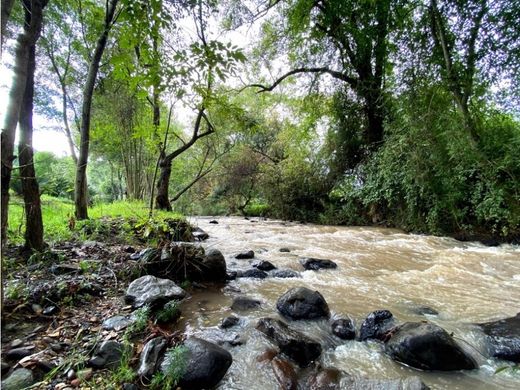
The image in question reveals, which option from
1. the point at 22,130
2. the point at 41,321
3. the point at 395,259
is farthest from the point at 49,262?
the point at 395,259

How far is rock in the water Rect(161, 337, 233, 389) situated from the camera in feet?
6.37

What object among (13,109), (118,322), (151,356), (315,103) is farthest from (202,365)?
(315,103)

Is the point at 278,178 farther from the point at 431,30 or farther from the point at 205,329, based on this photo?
the point at 205,329

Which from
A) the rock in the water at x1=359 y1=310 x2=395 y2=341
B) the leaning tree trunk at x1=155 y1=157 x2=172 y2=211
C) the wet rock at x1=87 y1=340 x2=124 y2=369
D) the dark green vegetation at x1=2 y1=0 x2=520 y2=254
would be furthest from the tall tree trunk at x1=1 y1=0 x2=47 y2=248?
the leaning tree trunk at x1=155 y1=157 x2=172 y2=211

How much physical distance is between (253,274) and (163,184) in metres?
5.76

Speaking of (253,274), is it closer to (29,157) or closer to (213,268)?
(213,268)

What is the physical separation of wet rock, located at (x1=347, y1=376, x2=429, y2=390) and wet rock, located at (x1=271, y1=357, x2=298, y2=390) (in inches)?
15.7

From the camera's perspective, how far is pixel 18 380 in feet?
5.79

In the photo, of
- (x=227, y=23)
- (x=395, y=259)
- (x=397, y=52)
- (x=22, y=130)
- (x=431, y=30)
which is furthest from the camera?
(x=227, y=23)

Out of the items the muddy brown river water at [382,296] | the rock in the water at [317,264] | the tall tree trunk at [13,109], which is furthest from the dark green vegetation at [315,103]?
the rock in the water at [317,264]

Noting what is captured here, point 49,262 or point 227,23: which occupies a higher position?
point 227,23

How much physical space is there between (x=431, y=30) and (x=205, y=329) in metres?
8.06

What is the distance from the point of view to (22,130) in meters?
3.45

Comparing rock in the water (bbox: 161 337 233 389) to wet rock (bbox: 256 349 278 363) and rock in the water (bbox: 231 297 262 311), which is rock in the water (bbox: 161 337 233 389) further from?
rock in the water (bbox: 231 297 262 311)
